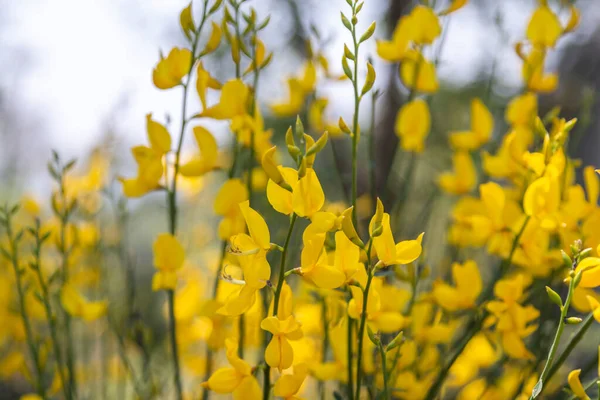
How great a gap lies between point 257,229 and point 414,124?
48cm

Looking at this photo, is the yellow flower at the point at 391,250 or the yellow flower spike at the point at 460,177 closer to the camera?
the yellow flower at the point at 391,250

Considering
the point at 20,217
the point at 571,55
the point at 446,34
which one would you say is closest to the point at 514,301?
the point at 446,34

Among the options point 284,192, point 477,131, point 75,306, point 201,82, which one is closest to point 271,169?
point 284,192

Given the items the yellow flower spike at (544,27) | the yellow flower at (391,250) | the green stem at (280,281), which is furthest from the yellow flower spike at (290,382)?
the yellow flower spike at (544,27)

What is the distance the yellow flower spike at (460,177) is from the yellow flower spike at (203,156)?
40 cm

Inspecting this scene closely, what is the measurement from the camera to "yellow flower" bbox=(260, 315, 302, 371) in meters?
0.45

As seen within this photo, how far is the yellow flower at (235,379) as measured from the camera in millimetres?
481

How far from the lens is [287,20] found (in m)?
2.17

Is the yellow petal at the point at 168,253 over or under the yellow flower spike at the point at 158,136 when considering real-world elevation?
under

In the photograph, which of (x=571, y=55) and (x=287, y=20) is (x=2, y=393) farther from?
(x=571, y=55)

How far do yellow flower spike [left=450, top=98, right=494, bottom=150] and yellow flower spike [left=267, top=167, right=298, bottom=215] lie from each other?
0.51 meters

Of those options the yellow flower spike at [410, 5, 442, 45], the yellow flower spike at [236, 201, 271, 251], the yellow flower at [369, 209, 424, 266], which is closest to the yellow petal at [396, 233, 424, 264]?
the yellow flower at [369, 209, 424, 266]

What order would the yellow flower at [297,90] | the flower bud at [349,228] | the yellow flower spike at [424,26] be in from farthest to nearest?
the yellow flower at [297,90]
the yellow flower spike at [424,26]
the flower bud at [349,228]

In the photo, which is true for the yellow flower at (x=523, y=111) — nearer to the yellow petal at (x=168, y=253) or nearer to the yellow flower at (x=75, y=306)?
the yellow petal at (x=168, y=253)
